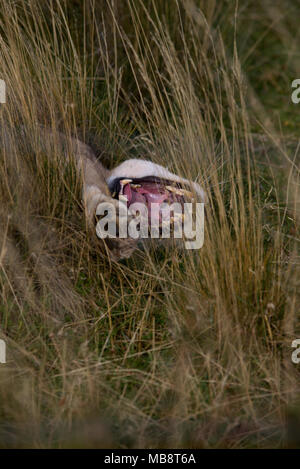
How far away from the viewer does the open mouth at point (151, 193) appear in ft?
8.57

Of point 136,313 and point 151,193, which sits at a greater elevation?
point 151,193

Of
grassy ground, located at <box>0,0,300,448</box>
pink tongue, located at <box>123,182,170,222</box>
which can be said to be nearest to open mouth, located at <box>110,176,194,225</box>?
pink tongue, located at <box>123,182,170,222</box>

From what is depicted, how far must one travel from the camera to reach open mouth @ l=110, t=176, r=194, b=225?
8.57 feet

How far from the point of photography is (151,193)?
2736 mm

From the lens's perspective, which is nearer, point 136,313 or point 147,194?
point 136,313

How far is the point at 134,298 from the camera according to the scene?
8.23 feet

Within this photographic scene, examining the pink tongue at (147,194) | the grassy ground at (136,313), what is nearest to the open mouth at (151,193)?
the pink tongue at (147,194)

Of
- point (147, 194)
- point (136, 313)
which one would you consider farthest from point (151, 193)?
point (136, 313)

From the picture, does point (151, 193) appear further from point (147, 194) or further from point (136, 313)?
point (136, 313)

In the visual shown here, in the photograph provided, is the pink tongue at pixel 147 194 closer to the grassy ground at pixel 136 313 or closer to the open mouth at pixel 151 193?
the open mouth at pixel 151 193

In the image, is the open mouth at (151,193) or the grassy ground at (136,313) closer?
the grassy ground at (136,313)

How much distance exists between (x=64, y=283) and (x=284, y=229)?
1.02 m

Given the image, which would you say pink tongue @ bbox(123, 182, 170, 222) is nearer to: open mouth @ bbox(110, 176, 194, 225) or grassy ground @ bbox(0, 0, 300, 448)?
open mouth @ bbox(110, 176, 194, 225)

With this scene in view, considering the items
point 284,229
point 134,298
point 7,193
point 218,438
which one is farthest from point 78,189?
point 218,438
